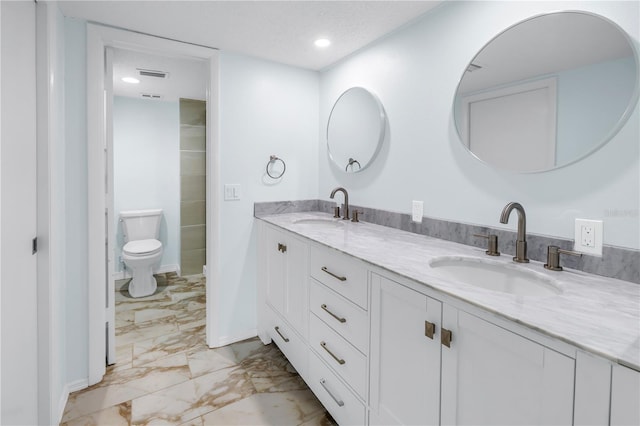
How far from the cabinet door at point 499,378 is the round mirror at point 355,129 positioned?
55.4 inches

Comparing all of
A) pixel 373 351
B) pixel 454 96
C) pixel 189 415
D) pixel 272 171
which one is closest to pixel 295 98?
pixel 272 171

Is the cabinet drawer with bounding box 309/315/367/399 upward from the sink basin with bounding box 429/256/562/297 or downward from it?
downward

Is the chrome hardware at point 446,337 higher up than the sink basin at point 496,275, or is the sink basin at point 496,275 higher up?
the sink basin at point 496,275

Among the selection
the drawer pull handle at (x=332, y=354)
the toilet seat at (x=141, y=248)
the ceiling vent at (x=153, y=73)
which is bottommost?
the drawer pull handle at (x=332, y=354)

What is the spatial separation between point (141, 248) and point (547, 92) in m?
3.50

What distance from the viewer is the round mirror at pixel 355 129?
6.93 feet

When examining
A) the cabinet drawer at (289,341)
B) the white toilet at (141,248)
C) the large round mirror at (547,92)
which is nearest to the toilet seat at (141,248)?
the white toilet at (141,248)

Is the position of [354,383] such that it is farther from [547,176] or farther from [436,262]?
[547,176]

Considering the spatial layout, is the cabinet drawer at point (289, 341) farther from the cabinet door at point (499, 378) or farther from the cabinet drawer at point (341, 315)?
the cabinet door at point (499, 378)

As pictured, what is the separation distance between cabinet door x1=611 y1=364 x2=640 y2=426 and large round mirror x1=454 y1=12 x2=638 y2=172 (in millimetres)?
820

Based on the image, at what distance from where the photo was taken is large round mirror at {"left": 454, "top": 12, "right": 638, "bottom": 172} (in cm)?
110

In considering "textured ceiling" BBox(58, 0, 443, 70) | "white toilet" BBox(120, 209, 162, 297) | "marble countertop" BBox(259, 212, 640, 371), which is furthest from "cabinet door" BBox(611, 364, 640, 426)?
"white toilet" BBox(120, 209, 162, 297)

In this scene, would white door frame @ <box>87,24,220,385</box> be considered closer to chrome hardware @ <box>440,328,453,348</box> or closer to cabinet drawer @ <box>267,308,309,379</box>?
cabinet drawer @ <box>267,308,309,379</box>

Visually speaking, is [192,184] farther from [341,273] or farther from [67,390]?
[341,273]
